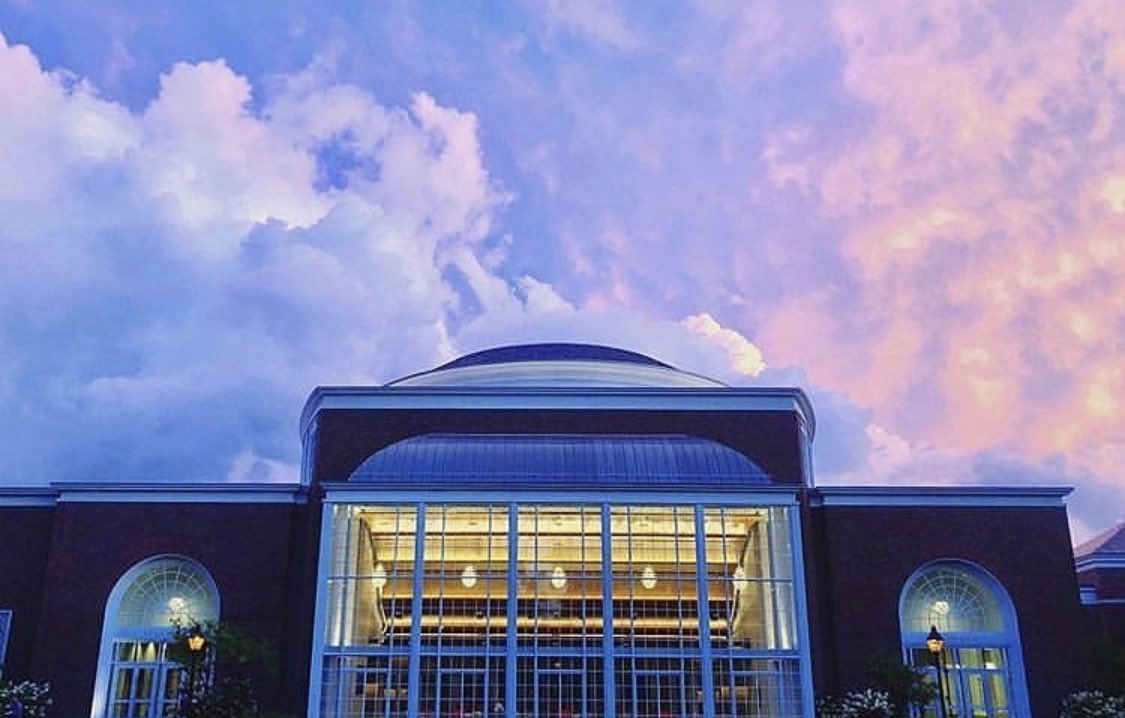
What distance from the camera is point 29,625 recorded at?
34.3 metres

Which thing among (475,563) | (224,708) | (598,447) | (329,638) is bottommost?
(224,708)

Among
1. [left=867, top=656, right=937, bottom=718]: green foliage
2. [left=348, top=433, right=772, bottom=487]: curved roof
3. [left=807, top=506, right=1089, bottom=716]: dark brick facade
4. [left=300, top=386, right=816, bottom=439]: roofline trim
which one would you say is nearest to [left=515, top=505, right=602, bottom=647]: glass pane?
[left=348, top=433, right=772, bottom=487]: curved roof

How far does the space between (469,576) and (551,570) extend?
95.4 inches

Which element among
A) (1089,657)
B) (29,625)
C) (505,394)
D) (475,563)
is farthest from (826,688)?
(29,625)

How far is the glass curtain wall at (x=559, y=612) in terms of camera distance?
2975 cm

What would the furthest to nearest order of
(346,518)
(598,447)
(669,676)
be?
(598,447) → (346,518) → (669,676)

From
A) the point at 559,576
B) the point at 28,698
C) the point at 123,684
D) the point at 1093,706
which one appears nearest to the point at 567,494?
the point at 559,576

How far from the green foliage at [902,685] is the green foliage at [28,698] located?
81.3 feet

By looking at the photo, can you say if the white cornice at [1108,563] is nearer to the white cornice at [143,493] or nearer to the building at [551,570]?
the building at [551,570]

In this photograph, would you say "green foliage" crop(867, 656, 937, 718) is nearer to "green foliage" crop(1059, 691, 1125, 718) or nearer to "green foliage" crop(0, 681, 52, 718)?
"green foliage" crop(1059, 691, 1125, 718)

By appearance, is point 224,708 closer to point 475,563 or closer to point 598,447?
point 475,563

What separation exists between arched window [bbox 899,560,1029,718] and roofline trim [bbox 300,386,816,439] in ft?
23.7

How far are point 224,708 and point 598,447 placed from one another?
13.6 metres

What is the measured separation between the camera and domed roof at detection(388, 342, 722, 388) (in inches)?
1570
